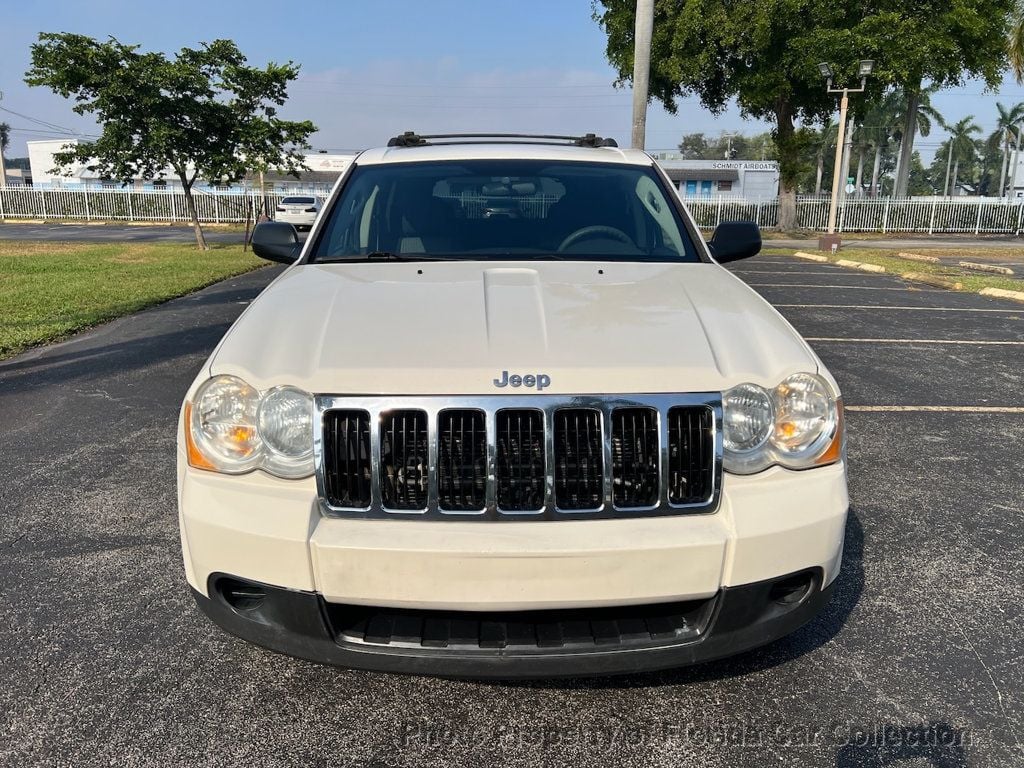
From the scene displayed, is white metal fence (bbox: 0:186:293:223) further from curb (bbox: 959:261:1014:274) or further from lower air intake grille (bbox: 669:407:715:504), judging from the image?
lower air intake grille (bbox: 669:407:715:504)

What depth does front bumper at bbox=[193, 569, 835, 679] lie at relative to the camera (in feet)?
6.73

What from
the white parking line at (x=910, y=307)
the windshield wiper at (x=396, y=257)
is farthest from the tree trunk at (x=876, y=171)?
the windshield wiper at (x=396, y=257)

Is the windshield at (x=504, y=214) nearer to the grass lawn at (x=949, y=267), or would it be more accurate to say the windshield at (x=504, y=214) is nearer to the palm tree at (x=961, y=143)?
the grass lawn at (x=949, y=267)

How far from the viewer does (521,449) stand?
2100 millimetres

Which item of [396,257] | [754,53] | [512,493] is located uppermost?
[754,53]

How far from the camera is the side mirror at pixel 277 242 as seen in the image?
3734 mm

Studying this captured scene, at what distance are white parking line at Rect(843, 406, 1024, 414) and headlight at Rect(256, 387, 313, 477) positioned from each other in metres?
4.78

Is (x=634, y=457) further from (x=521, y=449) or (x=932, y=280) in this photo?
(x=932, y=280)

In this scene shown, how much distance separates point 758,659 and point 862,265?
56.0 feet

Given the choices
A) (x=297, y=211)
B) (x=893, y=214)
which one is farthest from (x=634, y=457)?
(x=893, y=214)

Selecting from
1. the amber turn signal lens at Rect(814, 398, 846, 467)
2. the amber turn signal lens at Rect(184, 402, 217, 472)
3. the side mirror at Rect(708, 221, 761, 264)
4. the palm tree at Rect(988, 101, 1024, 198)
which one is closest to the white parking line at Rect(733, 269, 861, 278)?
the side mirror at Rect(708, 221, 761, 264)

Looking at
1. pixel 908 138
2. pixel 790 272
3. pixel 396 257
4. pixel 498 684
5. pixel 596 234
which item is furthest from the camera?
pixel 908 138

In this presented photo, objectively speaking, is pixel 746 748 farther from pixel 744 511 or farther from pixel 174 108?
pixel 174 108

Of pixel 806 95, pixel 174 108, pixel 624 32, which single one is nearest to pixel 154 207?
pixel 174 108
